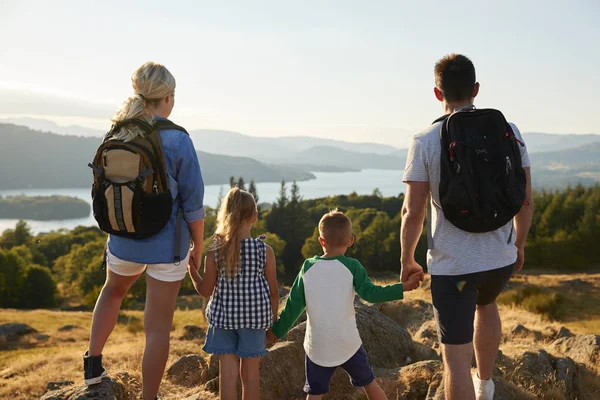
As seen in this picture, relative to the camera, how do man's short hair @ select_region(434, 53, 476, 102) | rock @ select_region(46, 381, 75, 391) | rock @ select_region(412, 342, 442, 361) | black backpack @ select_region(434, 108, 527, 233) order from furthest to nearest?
1. rock @ select_region(412, 342, 442, 361)
2. rock @ select_region(46, 381, 75, 391)
3. man's short hair @ select_region(434, 53, 476, 102)
4. black backpack @ select_region(434, 108, 527, 233)

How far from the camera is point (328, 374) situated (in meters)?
3.25

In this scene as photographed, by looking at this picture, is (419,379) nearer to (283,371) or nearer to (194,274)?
(283,371)

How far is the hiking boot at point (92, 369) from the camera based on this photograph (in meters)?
3.62

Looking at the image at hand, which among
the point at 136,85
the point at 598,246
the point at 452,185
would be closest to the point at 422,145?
the point at 452,185

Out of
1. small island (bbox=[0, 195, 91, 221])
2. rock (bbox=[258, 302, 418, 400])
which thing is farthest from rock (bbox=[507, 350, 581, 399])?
small island (bbox=[0, 195, 91, 221])

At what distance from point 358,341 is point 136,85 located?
219 cm

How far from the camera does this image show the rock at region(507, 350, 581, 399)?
15.1 feet

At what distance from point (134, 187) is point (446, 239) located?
188 cm

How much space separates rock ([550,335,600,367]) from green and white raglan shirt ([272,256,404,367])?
4301 mm

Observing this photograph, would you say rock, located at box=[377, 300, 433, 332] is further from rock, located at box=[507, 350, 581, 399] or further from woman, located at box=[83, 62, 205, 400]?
woman, located at box=[83, 62, 205, 400]

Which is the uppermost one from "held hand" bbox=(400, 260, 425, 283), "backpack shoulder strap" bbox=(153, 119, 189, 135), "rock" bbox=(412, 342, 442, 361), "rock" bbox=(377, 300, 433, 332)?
"backpack shoulder strap" bbox=(153, 119, 189, 135)

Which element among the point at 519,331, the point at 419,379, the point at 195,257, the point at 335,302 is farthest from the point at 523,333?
the point at 195,257

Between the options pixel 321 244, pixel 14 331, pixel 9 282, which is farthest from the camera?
pixel 9 282

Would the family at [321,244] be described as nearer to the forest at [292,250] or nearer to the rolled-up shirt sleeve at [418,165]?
the rolled-up shirt sleeve at [418,165]
